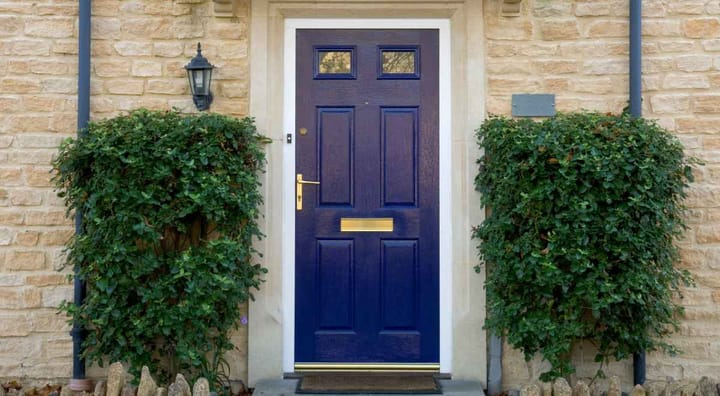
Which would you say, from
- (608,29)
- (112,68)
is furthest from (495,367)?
(112,68)

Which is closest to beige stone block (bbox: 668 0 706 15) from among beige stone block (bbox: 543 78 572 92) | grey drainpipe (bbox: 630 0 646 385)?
grey drainpipe (bbox: 630 0 646 385)

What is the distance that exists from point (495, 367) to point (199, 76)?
2833 millimetres

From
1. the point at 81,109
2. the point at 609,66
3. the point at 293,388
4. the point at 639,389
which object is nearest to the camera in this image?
the point at 639,389

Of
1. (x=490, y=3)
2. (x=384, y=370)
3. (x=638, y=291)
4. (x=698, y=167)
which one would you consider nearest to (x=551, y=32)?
(x=490, y=3)

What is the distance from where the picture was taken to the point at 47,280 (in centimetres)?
480

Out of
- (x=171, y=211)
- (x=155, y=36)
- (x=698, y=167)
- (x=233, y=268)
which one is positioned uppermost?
(x=155, y=36)

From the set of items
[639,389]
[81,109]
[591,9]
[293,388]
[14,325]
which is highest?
[591,9]

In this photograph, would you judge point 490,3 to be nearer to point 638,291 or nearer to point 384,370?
point 638,291

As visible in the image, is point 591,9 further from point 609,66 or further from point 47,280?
point 47,280

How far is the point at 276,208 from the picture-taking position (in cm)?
489

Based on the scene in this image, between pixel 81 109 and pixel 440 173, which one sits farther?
pixel 440 173

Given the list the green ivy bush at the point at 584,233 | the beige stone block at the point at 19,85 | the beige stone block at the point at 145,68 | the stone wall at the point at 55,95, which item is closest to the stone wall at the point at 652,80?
the green ivy bush at the point at 584,233

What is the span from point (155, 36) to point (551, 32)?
109 inches

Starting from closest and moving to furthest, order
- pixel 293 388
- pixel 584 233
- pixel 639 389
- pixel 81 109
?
pixel 639 389, pixel 584 233, pixel 293 388, pixel 81 109
